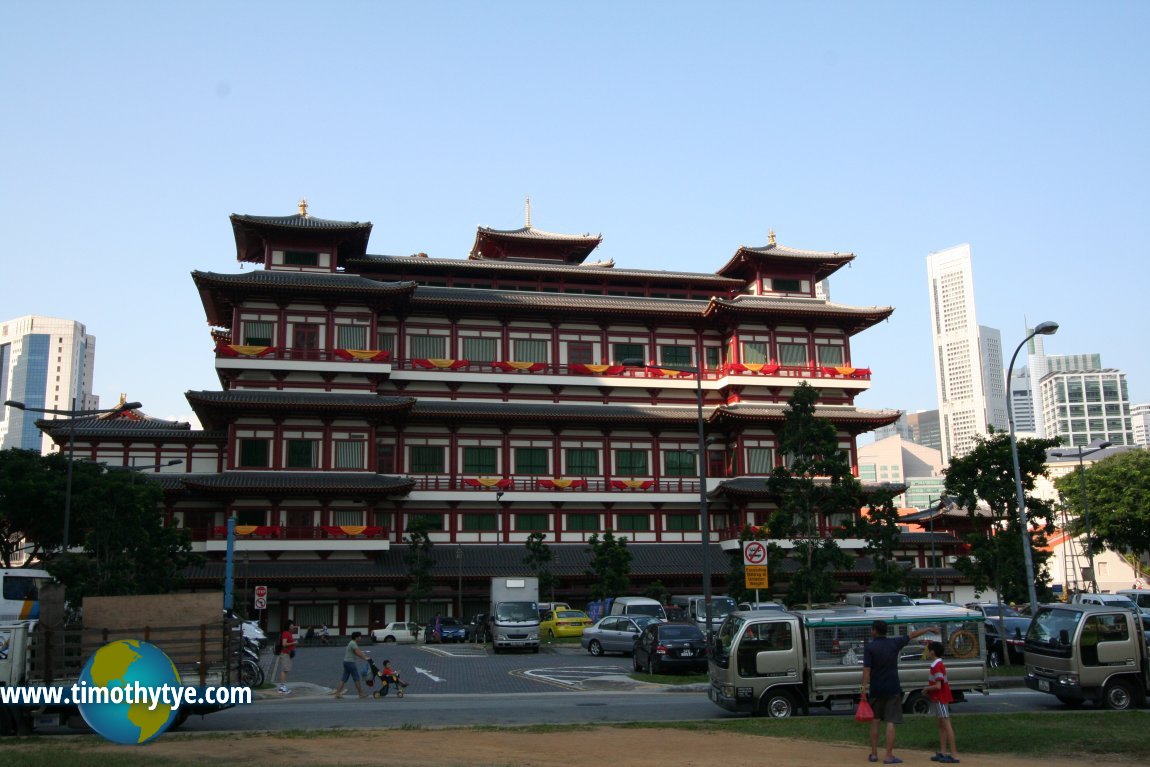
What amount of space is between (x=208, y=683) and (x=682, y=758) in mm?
10067

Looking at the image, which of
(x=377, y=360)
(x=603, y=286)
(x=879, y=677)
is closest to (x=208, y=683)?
(x=879, y=677)

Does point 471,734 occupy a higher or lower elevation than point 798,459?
lower

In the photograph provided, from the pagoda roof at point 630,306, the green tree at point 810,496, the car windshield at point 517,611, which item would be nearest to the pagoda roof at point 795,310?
the pagoda roof at point 630,306

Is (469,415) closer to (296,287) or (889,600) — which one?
(296,287)

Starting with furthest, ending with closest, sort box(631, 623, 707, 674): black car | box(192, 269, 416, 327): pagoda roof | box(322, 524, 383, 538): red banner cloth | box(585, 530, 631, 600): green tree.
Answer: box(192, 269, 416, 327): pagoda roof < box(322, 524, 383, 538): red banner cloth < box(585, 530, 631, 600): green tree < box(631, 623, 707, 674): black car

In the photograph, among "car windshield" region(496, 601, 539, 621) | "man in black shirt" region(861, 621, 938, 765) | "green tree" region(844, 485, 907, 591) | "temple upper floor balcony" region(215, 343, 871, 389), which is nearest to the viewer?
"man in black shirt" region(861, 621, 938, 765)

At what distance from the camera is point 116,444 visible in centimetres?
5881

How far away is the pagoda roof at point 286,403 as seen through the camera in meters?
54.8

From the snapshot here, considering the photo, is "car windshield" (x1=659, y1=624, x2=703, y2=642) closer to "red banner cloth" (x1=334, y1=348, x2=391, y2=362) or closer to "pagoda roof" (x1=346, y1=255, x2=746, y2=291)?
"red banner cloth" (x1=334, y1=348, x2=391, y2=362)

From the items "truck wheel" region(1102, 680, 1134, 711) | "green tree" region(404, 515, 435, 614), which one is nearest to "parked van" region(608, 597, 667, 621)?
"green tree" region(404, 515, 435, 614)

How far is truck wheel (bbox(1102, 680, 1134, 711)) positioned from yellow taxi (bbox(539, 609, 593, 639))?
2850cm

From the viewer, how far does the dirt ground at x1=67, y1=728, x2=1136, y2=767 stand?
1592cm

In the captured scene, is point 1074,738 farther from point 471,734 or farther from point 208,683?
point 208,683

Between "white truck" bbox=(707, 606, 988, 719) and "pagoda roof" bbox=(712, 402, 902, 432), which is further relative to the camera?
"pagoda roof" bbox=(712, 402, 902, 432)
